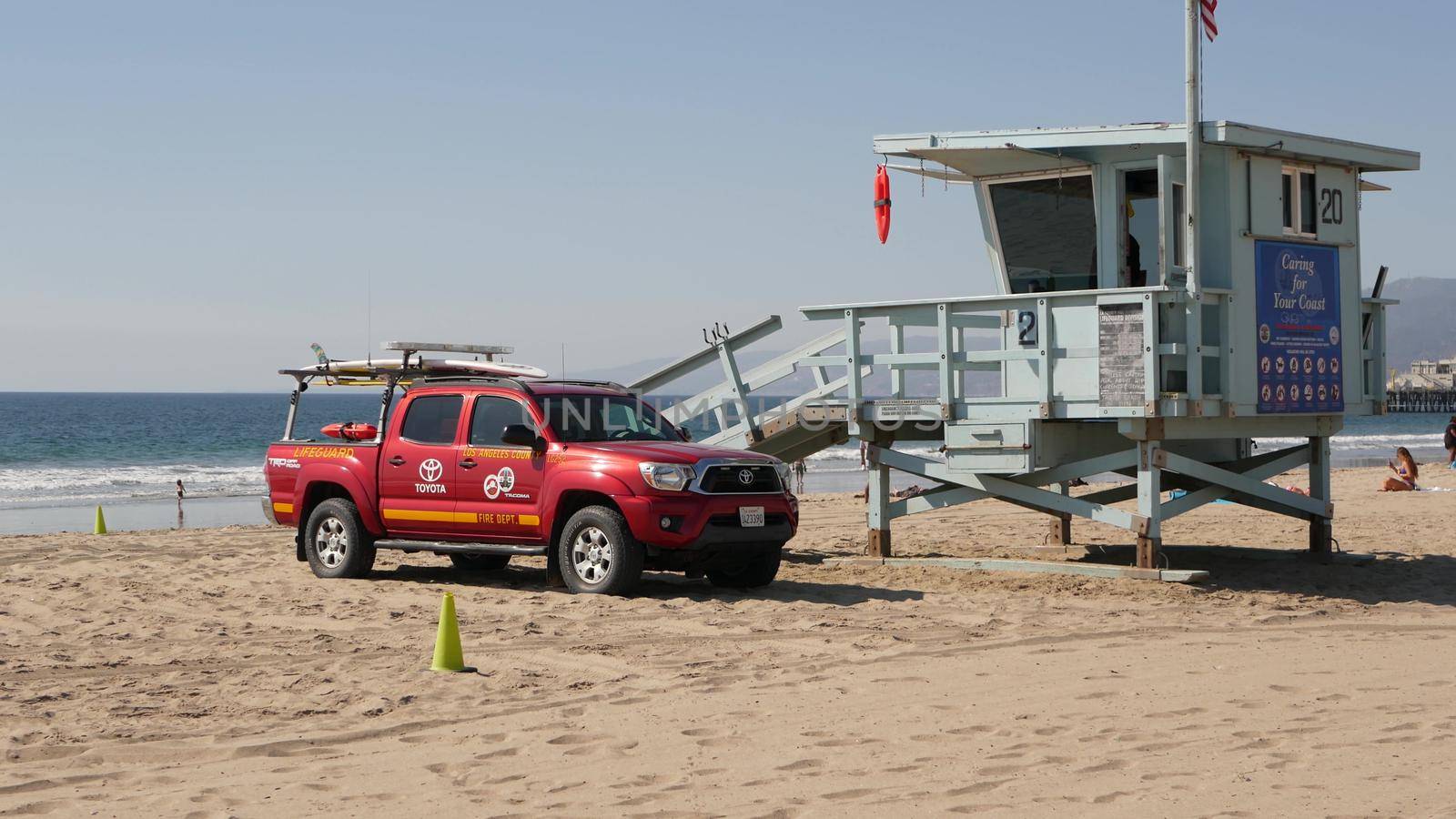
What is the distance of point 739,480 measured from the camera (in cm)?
1230

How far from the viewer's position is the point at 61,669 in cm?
919

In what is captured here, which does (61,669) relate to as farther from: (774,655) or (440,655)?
(774,655)

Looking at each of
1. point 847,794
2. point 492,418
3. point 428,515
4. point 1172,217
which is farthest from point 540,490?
point 847,794

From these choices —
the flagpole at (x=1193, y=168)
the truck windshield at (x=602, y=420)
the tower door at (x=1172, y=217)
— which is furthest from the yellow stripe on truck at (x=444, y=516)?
the flagpole at (x=1193, y=168)

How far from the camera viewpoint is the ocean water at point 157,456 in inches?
1516

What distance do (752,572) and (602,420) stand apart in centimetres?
186

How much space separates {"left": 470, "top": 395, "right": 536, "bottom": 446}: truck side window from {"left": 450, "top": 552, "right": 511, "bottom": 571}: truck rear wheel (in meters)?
2.01

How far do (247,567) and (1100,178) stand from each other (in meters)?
9.11

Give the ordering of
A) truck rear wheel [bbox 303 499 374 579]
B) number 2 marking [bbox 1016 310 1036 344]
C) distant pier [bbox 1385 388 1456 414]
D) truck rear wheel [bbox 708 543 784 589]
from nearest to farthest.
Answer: truck rear wheel [bbox 708 543 784 589], truck rear wheel [bbox 303 499 374 579], number 2 marking [bbox 1016 310 1036 344], distant pier [bbox 1385 388 1456 414]

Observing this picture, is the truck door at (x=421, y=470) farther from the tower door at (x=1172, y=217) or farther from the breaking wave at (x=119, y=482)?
the breaking wave at (x=119, y=482)

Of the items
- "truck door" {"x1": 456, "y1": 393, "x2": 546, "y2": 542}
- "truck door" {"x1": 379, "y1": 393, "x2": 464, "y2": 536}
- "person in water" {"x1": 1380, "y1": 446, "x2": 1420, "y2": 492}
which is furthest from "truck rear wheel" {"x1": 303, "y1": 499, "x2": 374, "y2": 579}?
"person in water" {"x1": 1380, "y1": 446, "x2": 1420, "y2": 492}

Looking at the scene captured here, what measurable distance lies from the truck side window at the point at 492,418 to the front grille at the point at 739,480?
184cm

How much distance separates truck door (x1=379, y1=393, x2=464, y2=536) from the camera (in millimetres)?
13133

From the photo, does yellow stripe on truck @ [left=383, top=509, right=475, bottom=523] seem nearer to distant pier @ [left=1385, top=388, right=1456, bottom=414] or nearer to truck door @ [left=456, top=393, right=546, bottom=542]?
truck door @ [left=456, top=393, right=546, bottom=542]
